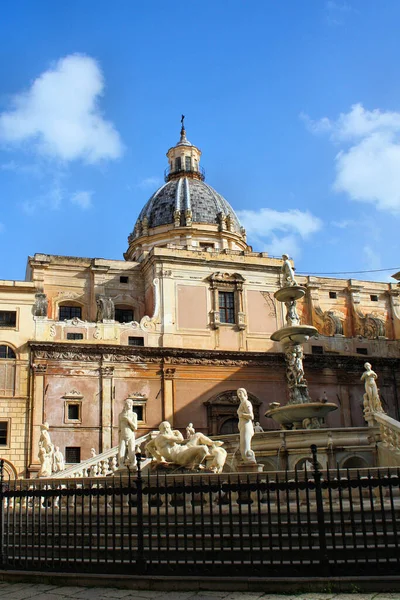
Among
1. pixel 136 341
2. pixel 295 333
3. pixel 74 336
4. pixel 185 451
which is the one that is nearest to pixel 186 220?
pixel 136 341

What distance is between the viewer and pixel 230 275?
37500mm

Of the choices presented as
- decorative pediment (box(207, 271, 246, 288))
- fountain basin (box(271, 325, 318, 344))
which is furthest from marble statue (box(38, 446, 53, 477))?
decorative pediment (box(207, 271, 246, 288))

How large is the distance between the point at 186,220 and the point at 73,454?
20413mm

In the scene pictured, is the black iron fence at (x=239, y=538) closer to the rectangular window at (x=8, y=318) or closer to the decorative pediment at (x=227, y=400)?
the rectangular window at (x=8, y=318)

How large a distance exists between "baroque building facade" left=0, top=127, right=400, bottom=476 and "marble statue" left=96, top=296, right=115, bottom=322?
0.06 m

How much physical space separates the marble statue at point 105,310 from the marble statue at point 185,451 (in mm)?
17096

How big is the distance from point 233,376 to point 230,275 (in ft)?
18.5

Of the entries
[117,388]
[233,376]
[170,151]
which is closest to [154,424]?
[117,388]

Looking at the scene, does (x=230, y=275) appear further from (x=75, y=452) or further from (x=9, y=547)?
(x=9, y=547)

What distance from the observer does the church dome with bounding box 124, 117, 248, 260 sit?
4694 centimetres

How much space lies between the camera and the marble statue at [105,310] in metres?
35.4

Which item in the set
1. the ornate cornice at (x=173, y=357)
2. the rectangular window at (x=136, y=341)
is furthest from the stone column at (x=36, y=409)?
the rectangular window at (x=136, y=341)

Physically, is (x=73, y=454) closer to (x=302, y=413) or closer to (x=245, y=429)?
(x=302, y=413)

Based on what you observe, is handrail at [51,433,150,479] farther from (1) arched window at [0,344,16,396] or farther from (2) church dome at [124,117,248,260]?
(2) church dome at [124,117,248,260]
